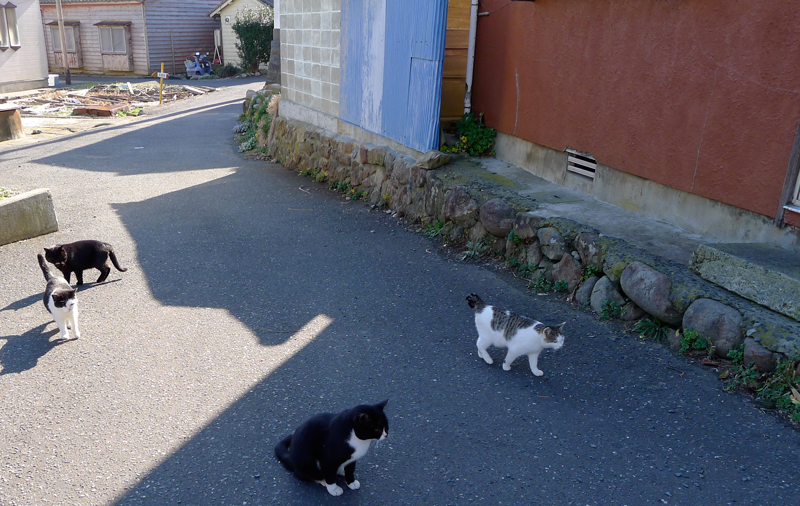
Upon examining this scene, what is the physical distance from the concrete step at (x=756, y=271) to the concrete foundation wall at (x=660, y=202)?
21 centimetres

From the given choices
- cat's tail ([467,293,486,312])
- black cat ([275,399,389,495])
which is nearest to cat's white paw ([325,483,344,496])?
black cat ([275,399,389,495])

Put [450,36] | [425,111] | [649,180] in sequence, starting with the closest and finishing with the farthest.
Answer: [649,180], [425,111], [450,36]

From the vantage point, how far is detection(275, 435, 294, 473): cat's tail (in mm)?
3566

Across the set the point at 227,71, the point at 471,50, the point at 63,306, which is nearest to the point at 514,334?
the point at 63,306

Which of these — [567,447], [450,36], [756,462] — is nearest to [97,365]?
[567,447]

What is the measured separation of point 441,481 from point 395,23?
23.6ft

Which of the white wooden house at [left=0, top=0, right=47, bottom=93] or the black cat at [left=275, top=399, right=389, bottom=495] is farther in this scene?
the white wooden house at [left=0, top=0, right=47, bottom=93]

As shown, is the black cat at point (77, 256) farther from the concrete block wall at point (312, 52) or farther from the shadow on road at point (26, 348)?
the concrete block wall at point (312, 52)

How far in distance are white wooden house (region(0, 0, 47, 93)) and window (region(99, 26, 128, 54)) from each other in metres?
5.91

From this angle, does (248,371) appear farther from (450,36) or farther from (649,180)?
(450,36)

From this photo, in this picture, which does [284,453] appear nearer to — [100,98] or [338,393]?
[338,393]

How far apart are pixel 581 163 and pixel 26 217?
23.7 feet

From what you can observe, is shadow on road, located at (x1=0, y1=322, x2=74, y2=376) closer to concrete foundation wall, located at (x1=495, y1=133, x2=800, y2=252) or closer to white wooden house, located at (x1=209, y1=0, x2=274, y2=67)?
concrete foundation wall, located at (x1=495, y1=133, x2=800, y2=252)

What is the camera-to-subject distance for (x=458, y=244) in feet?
24.7
